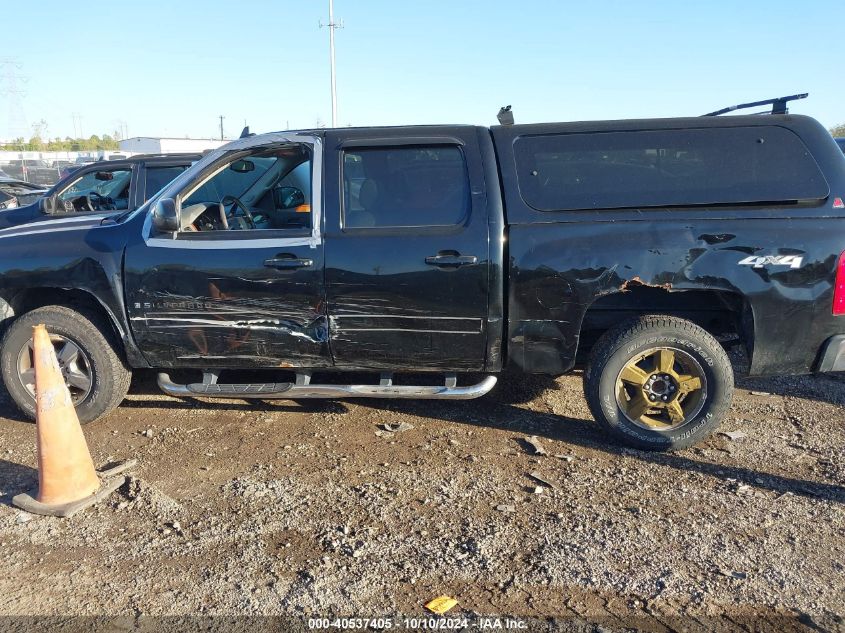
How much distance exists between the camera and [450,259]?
3883 millimetres

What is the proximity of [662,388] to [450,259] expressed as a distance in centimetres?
156

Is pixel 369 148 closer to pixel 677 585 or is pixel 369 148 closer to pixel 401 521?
pixel 401 521

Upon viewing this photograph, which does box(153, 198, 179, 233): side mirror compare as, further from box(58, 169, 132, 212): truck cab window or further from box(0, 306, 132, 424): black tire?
box(58, 169, 132, 212): truck cab window

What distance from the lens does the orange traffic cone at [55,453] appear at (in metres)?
3.40

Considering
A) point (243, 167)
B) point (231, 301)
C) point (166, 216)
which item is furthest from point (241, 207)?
point (231, 301)

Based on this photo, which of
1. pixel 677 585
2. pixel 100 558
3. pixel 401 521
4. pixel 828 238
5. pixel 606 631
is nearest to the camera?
pixel 606 631

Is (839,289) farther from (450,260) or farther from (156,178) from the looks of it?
(156,178)

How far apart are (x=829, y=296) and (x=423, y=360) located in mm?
2395

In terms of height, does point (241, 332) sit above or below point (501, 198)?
below

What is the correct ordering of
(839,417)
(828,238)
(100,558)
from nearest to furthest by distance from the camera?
(100,558), (828,238), (839,417)

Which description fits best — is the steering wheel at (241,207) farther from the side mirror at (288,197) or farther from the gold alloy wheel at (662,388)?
the gold alloy wheel at (662,388)

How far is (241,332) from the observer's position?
4152mm

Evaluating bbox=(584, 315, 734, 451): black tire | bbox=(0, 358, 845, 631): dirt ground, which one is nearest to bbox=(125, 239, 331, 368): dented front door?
bbox=(0, 358, 845, 631): dirt ground

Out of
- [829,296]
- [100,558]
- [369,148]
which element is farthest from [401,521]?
[829,296]
